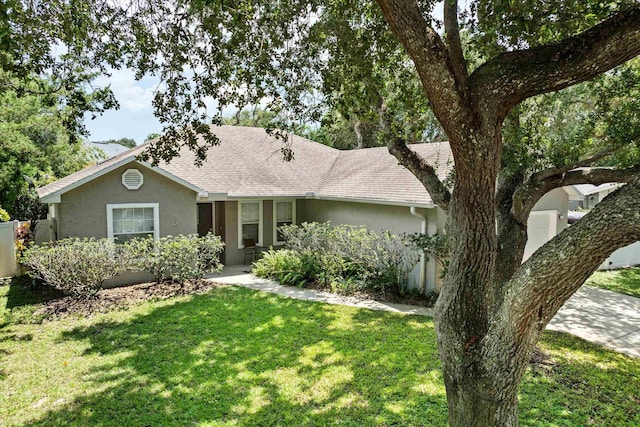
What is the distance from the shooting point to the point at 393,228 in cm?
1205

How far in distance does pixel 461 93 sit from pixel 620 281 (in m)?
14.2

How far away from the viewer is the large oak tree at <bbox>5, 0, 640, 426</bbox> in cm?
279

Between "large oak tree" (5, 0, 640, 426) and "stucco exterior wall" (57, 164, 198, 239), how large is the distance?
6.15 metres

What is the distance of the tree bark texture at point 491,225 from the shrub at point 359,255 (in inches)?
283

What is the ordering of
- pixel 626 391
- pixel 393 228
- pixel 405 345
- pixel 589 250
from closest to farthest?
pixel 589 250 → pixel 626 391 → pixel 405 345 → pixel 393 228

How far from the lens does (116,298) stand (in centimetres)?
1008

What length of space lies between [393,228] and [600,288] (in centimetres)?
700

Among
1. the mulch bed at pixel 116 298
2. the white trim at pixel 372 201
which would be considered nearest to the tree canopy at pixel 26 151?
the mulch bed at pixel 116 298

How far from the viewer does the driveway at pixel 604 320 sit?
791 cm

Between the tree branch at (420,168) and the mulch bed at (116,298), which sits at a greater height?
the tree branch at (420,168)

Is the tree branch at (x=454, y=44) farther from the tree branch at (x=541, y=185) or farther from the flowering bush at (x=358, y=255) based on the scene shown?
the flowering bush at (x=358, y=255)

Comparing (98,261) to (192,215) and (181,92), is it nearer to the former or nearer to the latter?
(192,215)

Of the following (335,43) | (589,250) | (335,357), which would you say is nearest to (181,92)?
(335,43)

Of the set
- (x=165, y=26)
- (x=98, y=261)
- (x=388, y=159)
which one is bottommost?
(x=98, y=261)
